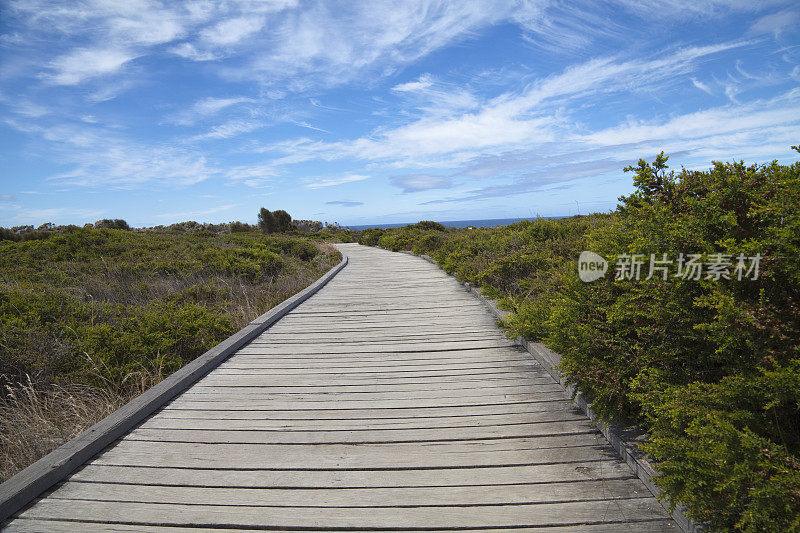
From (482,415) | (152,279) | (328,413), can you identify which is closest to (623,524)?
(482,415)

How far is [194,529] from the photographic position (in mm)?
2107

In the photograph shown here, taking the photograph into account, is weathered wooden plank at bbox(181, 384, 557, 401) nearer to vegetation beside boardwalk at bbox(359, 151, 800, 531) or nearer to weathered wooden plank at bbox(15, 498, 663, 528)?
vegetation beside boardwalk at bbox(359, 151, 800, 531)

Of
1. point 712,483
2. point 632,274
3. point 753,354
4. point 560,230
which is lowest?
point 712,483

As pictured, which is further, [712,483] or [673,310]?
[673,310]

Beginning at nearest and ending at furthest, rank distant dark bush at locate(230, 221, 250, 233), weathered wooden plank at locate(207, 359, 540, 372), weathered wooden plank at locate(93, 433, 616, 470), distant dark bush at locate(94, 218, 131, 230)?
weathered wooden plank at locate(93, 433, 616, 470)
weathered wooden plank at locate(207, 359, 540, 372)
distant dark bush at locate(94, 218, 131, 230)
distant dark bush at locate(230, 221, 250, 233)

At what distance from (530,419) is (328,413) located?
157 centimetres

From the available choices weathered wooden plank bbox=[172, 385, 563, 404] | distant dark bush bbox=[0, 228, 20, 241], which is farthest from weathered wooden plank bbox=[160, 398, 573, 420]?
distant dark bush bbox=[0, 228, 20, 241]

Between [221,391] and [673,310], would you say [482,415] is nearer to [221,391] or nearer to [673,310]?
[673,310]

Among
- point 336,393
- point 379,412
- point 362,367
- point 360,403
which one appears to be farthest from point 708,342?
point 362,367

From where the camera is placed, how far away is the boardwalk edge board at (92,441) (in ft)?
7.66

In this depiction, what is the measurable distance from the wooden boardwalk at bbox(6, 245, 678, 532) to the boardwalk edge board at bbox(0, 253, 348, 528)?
8 cm

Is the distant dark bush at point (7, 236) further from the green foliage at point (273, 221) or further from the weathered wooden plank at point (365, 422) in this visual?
the weathered wooden plank at point (365, 422)

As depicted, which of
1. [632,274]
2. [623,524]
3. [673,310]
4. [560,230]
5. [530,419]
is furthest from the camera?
[560,230]

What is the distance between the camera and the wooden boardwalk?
216cm
